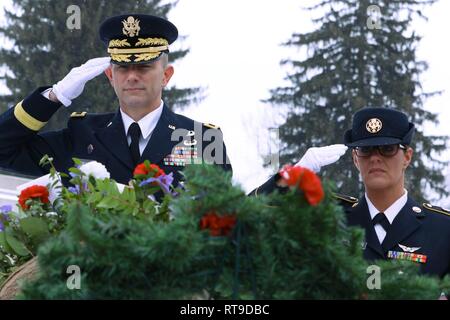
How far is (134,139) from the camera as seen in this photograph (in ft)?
12.8

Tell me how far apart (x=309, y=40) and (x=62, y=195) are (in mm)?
23631

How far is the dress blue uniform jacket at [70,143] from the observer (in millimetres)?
3768

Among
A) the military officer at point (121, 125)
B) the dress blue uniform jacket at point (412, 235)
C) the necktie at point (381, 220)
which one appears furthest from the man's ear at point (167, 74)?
the necktie at point (381, 220)

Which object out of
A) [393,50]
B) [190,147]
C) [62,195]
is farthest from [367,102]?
[62,195]

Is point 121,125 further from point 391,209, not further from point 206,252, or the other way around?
point 206,252

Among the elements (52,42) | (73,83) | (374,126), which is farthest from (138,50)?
(52,42)

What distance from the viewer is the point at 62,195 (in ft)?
8.46

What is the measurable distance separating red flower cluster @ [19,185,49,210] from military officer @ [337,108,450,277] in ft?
5.01

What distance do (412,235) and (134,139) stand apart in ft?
4.48

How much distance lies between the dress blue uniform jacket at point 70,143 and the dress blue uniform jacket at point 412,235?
0.51m

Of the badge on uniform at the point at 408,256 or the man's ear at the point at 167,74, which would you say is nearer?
the badge on uniform at the point at 408,256

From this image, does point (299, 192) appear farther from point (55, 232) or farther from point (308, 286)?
point (55, 232)

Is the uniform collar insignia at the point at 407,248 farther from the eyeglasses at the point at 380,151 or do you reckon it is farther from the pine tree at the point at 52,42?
the pine tree at the point at 52,42

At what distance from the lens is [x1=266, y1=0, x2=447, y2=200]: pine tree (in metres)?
24.5
